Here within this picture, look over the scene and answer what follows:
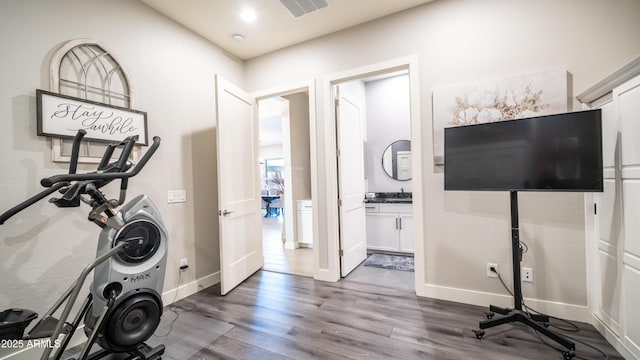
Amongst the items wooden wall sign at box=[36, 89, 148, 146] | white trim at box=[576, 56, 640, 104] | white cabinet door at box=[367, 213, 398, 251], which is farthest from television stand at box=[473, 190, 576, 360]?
wooden wall sign at box=[36, 89, 148, 146]

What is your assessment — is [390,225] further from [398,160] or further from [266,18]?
[266,18]

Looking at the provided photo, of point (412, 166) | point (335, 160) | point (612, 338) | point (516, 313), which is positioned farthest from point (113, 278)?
point (612, 338)

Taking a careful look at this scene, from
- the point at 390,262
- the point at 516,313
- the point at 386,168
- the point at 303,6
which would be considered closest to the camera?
the point at 516,313

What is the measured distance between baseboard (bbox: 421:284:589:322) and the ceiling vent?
2.89 meters

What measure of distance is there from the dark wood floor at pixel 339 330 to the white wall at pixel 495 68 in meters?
0.36

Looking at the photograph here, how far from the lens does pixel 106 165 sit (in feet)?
5.60

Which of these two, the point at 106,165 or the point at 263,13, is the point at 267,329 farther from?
the point at 263,13

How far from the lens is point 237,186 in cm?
297

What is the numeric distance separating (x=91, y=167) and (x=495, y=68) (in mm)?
3446

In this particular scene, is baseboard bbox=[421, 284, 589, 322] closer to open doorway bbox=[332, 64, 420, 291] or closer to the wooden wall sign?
open doorway bbox=[332, 64, 420, 291]

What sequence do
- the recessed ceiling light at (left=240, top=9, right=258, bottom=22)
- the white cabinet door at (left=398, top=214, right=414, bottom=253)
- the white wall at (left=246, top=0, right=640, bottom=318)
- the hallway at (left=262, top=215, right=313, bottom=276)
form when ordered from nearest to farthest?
the white wall at (left=246, top=0, right=640, bottom=318) → the recessed ceiling light at (left=240, top=9, right=258, bottom=22) → the hallway at (left=262, top=215, right=313, bottom=276) → the white cabinet door at (left=398, top=214, right=414, bottom=253)

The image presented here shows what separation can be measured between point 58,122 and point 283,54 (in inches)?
89.8

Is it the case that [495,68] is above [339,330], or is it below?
above

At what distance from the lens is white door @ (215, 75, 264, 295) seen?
8.83 ft
